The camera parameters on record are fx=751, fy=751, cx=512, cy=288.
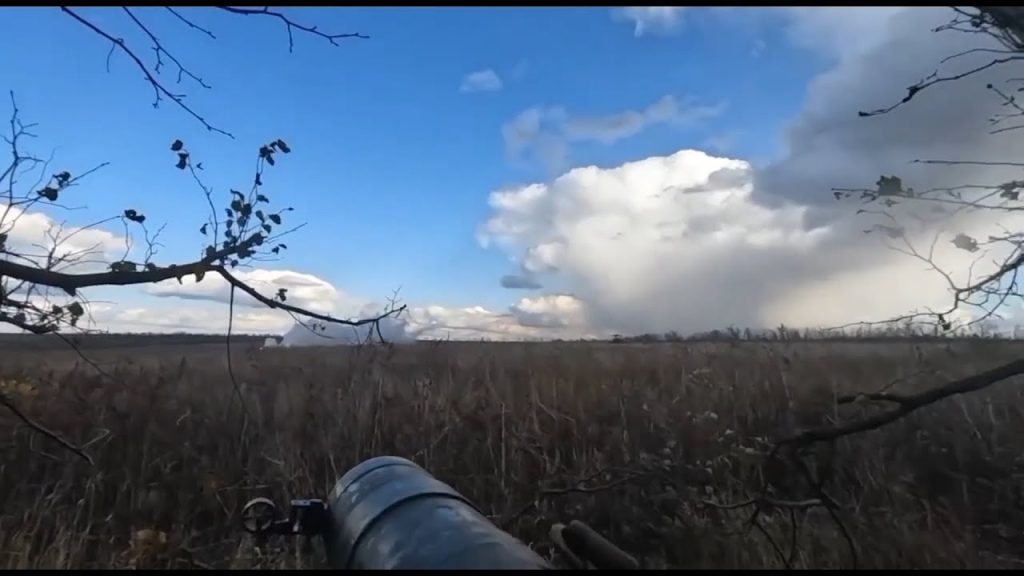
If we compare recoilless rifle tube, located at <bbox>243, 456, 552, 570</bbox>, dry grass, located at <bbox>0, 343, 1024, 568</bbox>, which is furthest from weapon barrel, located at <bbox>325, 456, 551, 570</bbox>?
dry grass, located at <bbox>0, 343, 1024, 568</bbox>

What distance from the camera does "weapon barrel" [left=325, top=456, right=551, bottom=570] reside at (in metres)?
2.04

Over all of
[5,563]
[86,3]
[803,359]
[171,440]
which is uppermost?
[86,3]

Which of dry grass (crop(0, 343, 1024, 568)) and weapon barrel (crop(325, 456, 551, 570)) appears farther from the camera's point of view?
dry grass (crop(0, 343, 1024, 568))

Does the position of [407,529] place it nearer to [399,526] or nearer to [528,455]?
[399,526]

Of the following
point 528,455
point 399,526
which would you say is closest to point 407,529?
point 399,526

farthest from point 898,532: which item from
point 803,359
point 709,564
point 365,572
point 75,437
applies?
point 75,437

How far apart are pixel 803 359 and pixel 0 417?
35.3 feet

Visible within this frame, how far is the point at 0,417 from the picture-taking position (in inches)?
348

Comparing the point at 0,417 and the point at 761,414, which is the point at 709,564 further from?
the point at 0,417

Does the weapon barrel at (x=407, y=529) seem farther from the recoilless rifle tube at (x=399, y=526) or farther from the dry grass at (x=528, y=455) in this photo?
the dry grass at (x=528, y=455)

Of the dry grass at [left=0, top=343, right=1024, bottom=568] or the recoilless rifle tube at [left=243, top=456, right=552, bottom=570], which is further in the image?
the dry grass at [left=0, top=343, right=1024, bottom=568]

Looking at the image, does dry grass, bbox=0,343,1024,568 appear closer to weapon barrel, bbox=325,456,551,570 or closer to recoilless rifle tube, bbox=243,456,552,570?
recoilless rifle tube, bbox=243,456,552,570

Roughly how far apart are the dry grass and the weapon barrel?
2.52 meters

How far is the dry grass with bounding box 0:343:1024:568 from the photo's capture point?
6.03 metres
